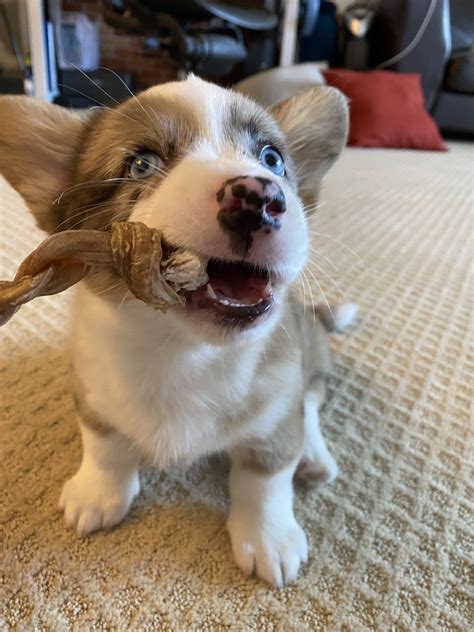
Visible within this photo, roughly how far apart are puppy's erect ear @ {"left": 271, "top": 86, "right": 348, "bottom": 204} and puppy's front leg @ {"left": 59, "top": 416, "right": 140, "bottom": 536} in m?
0.50

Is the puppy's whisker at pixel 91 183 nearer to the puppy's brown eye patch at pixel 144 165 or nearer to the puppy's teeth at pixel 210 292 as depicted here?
the puppy's brown eye patch at pixel 144 165

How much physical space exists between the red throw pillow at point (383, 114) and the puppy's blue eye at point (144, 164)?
2808mm

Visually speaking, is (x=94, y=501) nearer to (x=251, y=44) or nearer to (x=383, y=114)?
(x=383, y=114)

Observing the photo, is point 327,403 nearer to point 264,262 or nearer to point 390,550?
point 390,550

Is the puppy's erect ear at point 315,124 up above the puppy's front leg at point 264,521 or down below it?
above

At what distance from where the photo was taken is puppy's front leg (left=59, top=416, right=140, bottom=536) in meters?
0.77

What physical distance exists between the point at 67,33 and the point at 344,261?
278 centimetres

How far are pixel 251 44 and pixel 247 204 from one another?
3311 mm

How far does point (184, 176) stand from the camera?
576mm

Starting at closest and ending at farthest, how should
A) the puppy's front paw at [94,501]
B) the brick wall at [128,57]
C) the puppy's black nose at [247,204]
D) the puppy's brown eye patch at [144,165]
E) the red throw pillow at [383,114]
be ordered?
1. the puppy's black nose at [247,204]
2. the puppy's brown eye patch at [144,165]
3. the puppy's front paw at [94,501]
4. the red throw pillow at [383,114]
5. the brick wall at [128,57]

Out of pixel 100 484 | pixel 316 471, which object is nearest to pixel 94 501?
pixel 100 484

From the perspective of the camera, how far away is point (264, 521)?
763 mm

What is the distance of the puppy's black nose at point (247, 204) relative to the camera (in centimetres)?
51

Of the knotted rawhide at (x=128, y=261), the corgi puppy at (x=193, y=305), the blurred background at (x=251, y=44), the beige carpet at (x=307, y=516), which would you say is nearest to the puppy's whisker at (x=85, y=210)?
the corgi puppy at (x=193, y=305)
